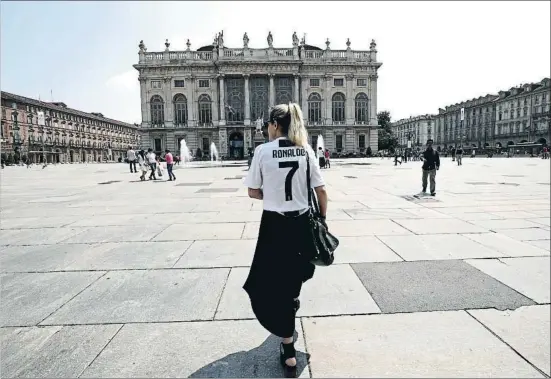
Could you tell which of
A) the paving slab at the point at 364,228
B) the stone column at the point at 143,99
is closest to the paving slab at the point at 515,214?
the paving slab at the point at 364,228

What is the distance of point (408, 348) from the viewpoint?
8.50 ft

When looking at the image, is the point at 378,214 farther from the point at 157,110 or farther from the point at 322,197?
the point at 157,110

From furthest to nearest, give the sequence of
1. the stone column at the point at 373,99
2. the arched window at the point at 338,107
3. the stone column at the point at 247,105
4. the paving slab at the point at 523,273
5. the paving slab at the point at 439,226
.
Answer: the arched window at the point at 338,107 < the stone column at the point at 373,99 < the stone column at the point at 247,105 < the paving slab at the point at 439,226 < the paving slab at the point at 523,273

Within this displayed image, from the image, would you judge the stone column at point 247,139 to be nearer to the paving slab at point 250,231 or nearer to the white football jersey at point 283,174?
the paving slab at point 250,231

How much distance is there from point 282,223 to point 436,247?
354 cm

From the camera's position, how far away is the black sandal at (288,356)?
2.34m

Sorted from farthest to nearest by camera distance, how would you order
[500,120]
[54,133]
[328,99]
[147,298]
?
1. [500,120]
2. [54,133]
3. [328,99]
4. [147,298]

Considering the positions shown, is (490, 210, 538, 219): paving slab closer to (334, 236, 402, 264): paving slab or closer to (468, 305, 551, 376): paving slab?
(334, 236, 402, 264): paving slab

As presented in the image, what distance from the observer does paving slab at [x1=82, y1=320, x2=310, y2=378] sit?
240 cm

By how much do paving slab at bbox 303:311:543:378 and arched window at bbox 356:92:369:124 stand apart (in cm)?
6496

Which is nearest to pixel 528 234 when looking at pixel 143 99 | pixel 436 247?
pixel 436 247

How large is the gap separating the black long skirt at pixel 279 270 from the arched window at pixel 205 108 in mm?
62865

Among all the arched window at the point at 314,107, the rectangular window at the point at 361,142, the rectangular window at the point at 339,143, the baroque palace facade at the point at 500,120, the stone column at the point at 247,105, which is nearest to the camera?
the stone column at the point at 247,105

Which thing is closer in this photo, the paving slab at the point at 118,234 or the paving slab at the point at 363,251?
the paving slab at the point at 363,251
